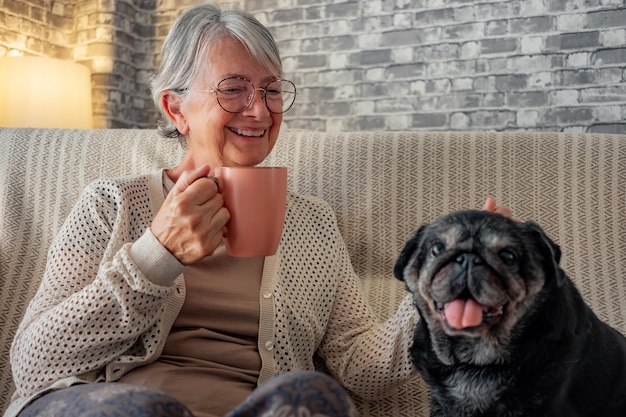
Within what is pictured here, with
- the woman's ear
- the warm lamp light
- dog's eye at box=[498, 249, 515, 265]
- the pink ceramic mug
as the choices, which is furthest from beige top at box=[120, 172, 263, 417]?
the warm lamp light

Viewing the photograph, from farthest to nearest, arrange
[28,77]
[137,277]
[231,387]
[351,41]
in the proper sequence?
1. [351,41]
2. [28,77]
3. [231,387]
4. [137,277]

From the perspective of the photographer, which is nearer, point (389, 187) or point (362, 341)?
point (362, 341)

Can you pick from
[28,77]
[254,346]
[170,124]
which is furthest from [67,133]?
[28,77]

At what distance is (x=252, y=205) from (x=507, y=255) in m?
0.36

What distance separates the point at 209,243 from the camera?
3.26 ft

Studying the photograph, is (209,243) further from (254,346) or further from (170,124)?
(170,124)

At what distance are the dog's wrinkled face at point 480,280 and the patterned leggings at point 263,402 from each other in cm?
20

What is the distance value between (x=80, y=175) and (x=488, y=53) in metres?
1.72

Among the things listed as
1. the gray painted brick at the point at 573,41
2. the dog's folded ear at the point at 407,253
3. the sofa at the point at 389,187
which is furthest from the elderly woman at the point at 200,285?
the gray painted brick at the point at 573,41

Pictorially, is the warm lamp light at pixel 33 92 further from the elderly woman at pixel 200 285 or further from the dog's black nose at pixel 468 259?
the dog's black nose at pixel 468 259

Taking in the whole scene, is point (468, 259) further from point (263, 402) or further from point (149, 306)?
point (149, 306)

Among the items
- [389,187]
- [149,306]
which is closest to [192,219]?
[149,306]

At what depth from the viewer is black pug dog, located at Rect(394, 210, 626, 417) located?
2.77ft

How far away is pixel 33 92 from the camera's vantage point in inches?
105
